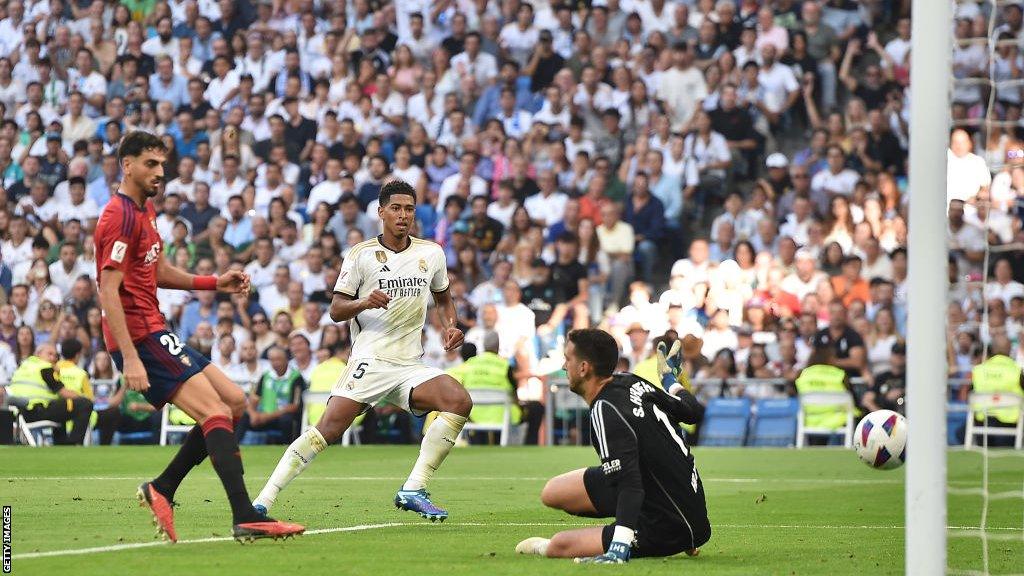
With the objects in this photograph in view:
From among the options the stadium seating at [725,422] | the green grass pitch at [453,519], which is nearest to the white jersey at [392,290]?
the green grass pitch at [453,519]

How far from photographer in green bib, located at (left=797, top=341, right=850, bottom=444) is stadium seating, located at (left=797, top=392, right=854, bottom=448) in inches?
1.8

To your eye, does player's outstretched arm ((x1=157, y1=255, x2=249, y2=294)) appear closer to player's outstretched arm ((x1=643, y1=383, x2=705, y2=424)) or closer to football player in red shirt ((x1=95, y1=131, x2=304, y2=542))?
football player in red shirt ((x1=95, y1=131, x2=304, y2=542))

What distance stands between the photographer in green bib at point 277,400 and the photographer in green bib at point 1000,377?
8793 mm

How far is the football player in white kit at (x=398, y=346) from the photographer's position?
1011 centimetres

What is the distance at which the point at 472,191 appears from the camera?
23594 mm

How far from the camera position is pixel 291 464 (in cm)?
977

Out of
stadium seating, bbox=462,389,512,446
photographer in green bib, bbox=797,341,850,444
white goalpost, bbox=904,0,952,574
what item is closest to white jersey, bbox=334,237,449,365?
white goalpost, bbox=904,0,952,574

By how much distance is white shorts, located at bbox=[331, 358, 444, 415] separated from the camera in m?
10.2

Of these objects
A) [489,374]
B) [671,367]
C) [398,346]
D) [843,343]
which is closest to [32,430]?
[489,374]

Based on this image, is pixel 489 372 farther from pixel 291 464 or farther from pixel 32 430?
pixel 291 464

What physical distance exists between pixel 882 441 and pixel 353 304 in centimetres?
343

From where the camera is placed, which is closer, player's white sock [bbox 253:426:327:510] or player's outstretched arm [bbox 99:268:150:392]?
player's outstretched arm [bbox 99:268:150:392]

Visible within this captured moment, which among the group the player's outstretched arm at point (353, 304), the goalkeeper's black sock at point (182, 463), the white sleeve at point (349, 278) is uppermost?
the white sleeve at point (349, 278)

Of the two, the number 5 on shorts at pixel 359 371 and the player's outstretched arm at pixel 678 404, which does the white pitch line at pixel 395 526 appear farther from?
the player's outstretched arm at pixel 678 404
